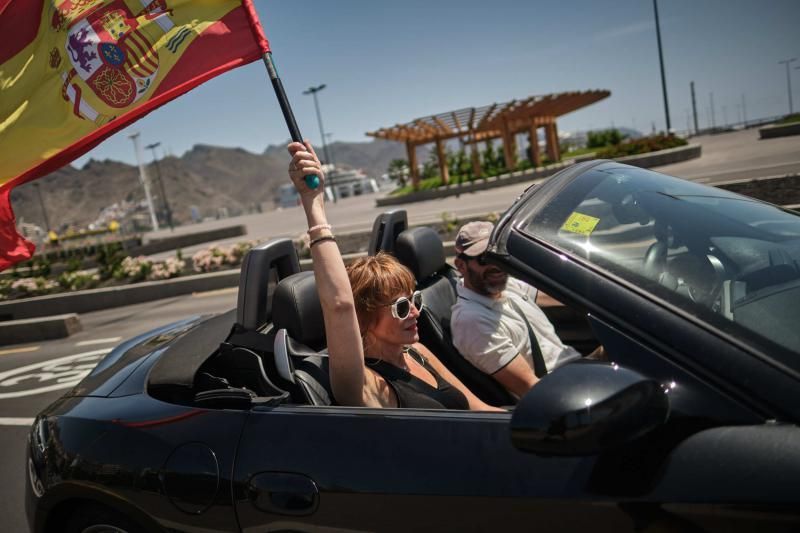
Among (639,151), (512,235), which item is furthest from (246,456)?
(639,151)

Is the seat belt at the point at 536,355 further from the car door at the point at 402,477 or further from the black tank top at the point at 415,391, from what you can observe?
the car door at the point at 402,477

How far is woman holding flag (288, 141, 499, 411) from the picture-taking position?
2.08 metres

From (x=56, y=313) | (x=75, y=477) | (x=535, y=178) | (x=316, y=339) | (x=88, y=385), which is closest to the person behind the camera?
(x=75, y=477)

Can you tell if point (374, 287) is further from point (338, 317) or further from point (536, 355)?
point (536, 355)

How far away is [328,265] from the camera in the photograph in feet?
6.80

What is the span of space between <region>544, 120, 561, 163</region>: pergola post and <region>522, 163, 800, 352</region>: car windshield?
116 ft

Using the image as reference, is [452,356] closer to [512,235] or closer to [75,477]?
[512,235]

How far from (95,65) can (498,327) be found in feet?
7.32

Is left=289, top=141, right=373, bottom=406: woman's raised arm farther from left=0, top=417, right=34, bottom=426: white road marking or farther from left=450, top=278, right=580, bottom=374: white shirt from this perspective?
left=0, top=417, right=34, bottom=426: white road marking

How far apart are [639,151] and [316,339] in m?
25.3

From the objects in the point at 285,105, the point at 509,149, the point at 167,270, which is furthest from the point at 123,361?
the point at 509,149

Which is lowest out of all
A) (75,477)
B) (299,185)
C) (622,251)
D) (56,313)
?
(56,313)

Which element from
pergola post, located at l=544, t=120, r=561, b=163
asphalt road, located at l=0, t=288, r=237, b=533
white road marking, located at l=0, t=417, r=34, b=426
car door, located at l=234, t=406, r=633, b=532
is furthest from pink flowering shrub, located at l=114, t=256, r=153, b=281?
pergola post, located at l=544, t=120, r=561, b=163

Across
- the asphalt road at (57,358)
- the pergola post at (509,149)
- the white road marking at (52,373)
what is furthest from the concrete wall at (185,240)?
the white road marking at (52,373)
